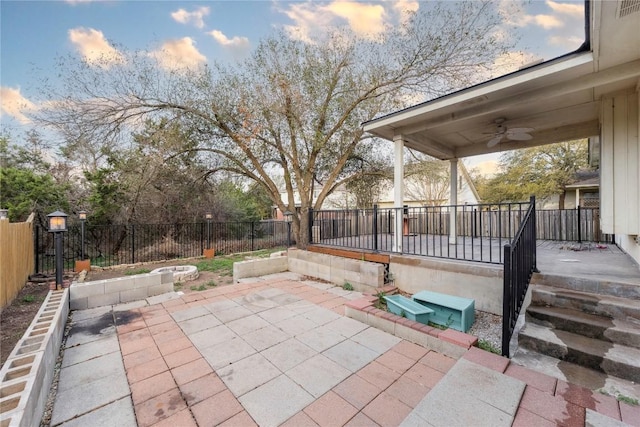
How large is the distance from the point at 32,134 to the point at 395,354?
13223 mm

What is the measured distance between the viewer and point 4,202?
805 cm

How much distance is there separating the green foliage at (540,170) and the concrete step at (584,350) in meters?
14.8

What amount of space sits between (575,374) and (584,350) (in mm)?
241

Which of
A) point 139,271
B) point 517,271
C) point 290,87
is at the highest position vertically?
point 290,87

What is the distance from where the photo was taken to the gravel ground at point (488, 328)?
2775 millimetres

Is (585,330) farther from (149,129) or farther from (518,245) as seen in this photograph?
(149,129)

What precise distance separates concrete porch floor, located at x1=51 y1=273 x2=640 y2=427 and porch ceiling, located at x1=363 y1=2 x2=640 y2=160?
311cm

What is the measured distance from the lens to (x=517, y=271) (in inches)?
105

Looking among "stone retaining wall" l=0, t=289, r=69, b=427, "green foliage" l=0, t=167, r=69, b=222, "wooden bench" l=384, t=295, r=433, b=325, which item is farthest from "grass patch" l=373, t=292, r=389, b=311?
"green foliage" l=0, t=167, r=69, b=222

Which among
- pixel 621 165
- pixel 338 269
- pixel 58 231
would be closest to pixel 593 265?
pixel 621 165

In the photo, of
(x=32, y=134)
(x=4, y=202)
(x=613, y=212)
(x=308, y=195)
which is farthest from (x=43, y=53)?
(x=613, y=212)

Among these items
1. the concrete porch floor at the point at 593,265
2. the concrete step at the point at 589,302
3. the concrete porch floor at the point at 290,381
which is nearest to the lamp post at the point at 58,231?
the concrete porch floor at the point at 290,381

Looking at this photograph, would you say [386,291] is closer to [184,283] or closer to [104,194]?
[184,283]

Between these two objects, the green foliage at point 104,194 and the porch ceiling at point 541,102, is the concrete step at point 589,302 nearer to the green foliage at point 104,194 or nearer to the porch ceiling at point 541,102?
the porch ceiling at point 541,102
